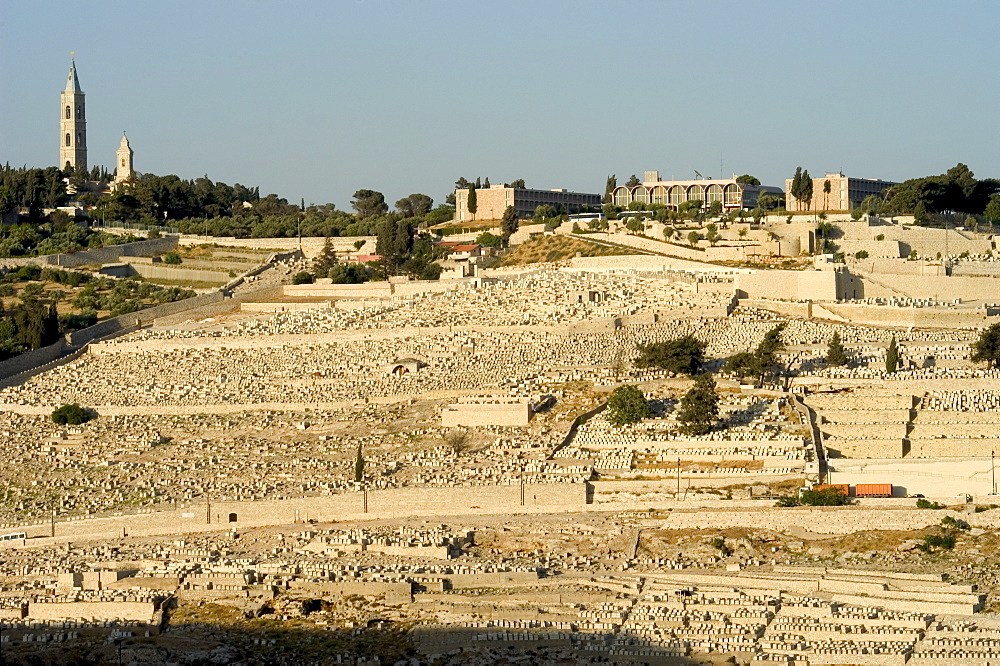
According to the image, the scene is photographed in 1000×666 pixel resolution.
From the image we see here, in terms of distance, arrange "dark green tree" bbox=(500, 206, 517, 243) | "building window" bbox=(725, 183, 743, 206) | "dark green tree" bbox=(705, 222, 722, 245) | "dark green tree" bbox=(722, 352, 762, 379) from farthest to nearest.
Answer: "building window" bbox=(725, 183, 743, 206) < "dark green tree" bbox=(500, 206, 517, 243) < "dark green tree" bbox=(705, 222, 722, 245) < "dark green tree" bbox=(722, 352, 762, 379)

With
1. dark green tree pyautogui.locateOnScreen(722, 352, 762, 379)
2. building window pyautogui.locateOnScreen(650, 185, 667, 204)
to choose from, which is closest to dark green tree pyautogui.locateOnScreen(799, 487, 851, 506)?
dark green tree pyautogui.locateOnScreen(722, 352, 762, 379)

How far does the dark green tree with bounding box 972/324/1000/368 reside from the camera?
46469 mm

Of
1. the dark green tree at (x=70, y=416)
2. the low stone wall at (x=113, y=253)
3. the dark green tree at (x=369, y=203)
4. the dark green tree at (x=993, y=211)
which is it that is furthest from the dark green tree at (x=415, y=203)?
the dark green tree at (x=70, y=416)

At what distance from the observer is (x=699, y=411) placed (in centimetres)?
4172

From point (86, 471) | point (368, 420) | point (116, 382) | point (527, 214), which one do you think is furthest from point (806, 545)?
point (527, 214)

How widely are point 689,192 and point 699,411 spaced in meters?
36.5

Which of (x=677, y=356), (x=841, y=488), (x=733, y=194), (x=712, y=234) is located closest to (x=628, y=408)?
(x=677, y=356)

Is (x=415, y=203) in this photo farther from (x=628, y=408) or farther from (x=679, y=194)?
(x=628, y=408)

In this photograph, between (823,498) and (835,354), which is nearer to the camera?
(823,498)

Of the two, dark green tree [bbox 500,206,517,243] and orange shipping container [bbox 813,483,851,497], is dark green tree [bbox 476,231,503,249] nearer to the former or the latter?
dark green tree [bbox 500,206,517,243]

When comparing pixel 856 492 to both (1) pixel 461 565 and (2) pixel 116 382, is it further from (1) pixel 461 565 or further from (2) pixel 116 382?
(2) pixel 116 382

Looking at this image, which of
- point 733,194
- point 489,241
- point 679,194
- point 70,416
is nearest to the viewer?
point 70,416

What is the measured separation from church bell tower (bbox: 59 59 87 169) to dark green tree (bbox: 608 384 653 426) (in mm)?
67334

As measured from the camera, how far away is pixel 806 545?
1404 inches
